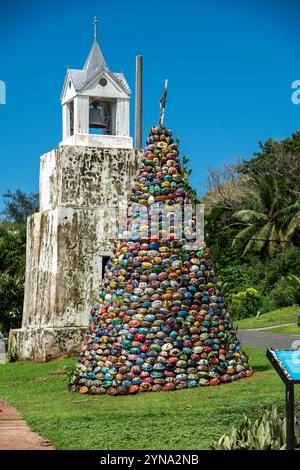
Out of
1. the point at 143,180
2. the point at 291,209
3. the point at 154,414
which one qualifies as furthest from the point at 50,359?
A: the point at 291,209

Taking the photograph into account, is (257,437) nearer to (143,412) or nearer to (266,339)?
(143,412)

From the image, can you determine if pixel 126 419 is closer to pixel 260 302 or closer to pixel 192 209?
pixel 192 209

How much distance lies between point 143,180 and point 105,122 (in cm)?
671

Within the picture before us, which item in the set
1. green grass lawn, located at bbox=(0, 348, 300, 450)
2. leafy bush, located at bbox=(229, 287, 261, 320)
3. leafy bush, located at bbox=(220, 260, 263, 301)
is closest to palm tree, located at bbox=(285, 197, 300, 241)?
leafy bush, located at bbox=(220, 260, 263, 301)

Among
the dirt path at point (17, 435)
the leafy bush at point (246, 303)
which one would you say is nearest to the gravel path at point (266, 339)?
the leafy bush at point (246, 303)

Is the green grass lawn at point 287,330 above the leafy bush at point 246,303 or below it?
below

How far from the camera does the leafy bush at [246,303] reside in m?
37.2

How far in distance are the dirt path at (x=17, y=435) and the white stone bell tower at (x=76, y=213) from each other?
6578 millimetres

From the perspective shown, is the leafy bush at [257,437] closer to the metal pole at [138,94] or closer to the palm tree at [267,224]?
the metal pole at [138,94]

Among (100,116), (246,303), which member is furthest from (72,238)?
(246,303)

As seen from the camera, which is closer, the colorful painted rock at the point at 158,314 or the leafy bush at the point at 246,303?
the colorful painted rock at the point at 158,314

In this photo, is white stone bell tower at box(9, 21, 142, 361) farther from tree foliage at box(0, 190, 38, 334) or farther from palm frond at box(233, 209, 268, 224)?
palm frond at box(233, 209, 268, 224)

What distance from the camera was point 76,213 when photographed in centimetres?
1844

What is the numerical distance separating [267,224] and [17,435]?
107 feet
